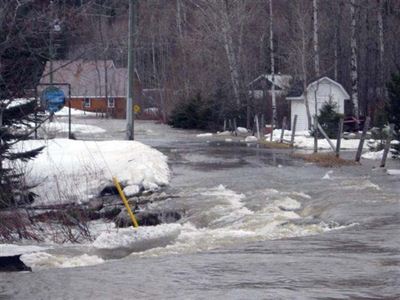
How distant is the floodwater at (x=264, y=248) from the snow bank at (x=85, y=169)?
1.04 metres

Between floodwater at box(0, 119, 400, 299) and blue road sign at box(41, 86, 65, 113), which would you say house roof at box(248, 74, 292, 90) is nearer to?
floodwater at box(0, 119, 400, 299)

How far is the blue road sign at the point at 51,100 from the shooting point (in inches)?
720

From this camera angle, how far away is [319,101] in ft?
167

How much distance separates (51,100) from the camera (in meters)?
20.0

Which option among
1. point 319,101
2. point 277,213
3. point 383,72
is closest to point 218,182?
point 277,213

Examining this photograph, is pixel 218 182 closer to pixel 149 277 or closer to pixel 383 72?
pixel 149 277

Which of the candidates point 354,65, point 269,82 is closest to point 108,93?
point 269,82

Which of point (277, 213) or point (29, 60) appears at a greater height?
point (29, 60)

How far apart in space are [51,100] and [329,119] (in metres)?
26.3

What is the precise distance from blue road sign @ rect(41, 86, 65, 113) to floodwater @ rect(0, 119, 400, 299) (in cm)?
340

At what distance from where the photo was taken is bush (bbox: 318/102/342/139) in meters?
43.5

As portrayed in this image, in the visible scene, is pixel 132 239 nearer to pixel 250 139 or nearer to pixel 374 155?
pixel 374 155

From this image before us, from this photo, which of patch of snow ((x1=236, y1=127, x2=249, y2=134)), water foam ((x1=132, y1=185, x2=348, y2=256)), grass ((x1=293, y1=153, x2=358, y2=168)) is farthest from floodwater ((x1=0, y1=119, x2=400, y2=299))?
patch of snow ((x1=236, y1=127, x2=249, y2=134))

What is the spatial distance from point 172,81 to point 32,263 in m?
54.0
